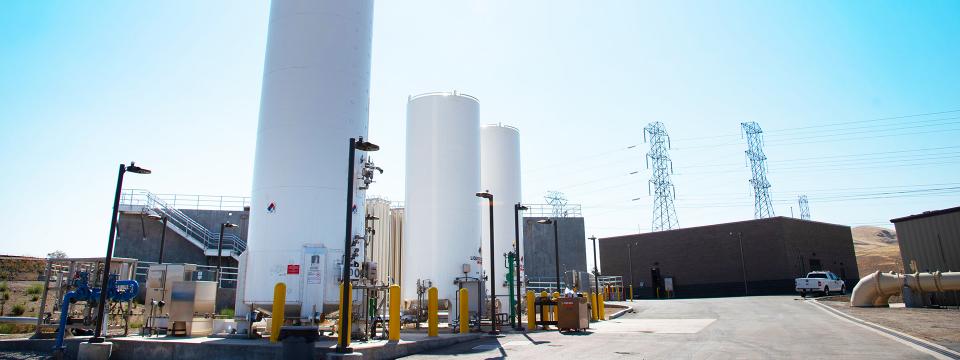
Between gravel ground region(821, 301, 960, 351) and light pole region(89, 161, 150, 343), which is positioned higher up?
light pole region(89, 161, 150, 343)

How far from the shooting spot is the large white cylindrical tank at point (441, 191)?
2270cm

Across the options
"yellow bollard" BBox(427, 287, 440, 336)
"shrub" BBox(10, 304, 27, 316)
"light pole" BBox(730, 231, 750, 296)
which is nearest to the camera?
"yellow bollard" BBox(427, 287, 440, 336)

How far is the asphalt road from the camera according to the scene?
41.1 feet

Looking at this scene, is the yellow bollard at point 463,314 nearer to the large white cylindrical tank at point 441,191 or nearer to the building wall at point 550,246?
the large white cylindrical tank at point 441,191

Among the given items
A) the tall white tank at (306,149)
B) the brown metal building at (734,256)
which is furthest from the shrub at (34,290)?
the brown metal building at (734,256)

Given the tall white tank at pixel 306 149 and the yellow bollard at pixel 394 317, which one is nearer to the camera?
the yellow bollard at pixel 394 317

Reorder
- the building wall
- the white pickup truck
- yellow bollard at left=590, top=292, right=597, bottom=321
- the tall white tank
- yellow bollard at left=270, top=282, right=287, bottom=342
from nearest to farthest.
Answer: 1. yellow bollard at left=270, top=282, right=287, bottom=342
2. the tall white tank
3. yellow bollard at left=590, top=292, right=597, bottom=321
4. the white pickup truck
5. the building wall

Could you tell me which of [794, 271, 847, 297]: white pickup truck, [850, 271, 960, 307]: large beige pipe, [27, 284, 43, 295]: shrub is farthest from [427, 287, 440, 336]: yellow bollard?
[794, 271, 847, 297]: white pickup truck

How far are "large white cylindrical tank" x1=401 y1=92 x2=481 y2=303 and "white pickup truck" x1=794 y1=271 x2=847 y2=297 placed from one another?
2787 centimetres

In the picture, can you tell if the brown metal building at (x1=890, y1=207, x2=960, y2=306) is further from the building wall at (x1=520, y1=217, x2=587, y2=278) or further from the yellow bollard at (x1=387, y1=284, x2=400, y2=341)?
the yellow bollard at (x1=387, y1=284, x2=400, y2=341)

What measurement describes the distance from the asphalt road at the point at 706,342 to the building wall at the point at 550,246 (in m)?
20.4

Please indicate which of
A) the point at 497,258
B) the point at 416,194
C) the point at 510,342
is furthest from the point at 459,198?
the point at 510,342

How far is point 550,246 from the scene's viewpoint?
142 feet

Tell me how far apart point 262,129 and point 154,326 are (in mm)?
6323
